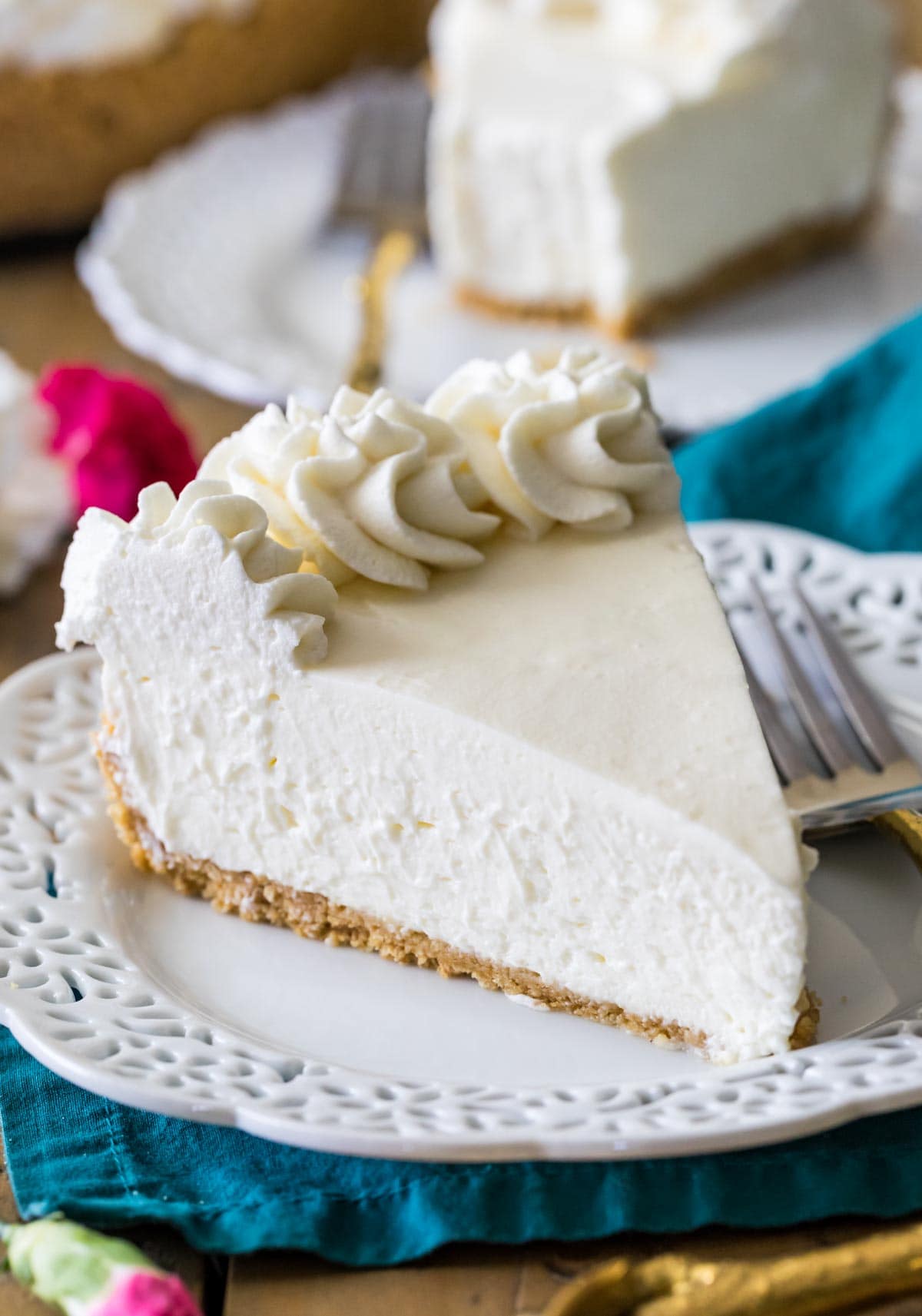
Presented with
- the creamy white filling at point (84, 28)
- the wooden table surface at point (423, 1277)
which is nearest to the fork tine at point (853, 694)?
the wooden table surface at point (423, 1277)

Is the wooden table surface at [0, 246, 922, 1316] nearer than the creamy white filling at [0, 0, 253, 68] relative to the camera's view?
Yes

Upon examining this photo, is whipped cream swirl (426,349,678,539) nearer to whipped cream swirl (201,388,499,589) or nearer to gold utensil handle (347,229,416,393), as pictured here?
whipped cream swirl (201,388,499,589)

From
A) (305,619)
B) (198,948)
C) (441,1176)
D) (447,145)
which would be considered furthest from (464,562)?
(447,145)

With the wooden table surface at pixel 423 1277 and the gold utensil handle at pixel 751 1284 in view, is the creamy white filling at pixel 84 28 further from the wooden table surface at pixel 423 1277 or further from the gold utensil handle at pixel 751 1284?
the gold utensil handle at pixel 751 1284

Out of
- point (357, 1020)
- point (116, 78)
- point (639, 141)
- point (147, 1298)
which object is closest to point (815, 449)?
point (639, 141)

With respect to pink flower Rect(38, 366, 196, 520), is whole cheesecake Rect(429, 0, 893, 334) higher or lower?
higher

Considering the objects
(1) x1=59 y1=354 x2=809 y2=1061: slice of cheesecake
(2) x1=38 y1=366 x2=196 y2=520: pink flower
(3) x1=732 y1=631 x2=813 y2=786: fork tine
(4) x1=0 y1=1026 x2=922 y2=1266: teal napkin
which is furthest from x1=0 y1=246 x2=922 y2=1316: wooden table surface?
(2) x1=38 y1=366 x2=196 y2=520: pink flower
